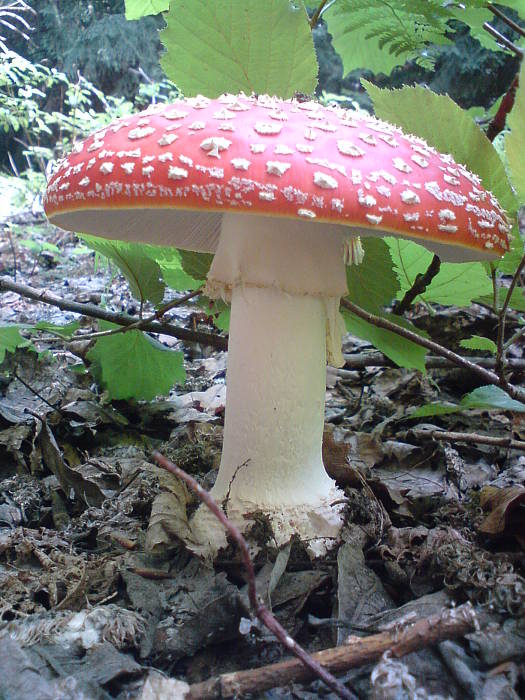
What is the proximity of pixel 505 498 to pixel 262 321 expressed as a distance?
95cm

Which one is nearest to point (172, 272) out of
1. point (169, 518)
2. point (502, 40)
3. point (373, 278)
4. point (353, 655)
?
point (373, 278)

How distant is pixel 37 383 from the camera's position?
320 cm

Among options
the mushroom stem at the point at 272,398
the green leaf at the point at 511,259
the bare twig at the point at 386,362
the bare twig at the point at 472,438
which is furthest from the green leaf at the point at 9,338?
the bare twig at the point at 386,362

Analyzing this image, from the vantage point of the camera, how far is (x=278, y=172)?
1.38 metres

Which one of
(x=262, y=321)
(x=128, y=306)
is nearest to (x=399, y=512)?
(x=262, y=321)

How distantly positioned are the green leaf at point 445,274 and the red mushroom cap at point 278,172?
2.46ft

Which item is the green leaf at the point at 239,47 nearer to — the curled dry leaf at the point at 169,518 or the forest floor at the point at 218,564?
the forest floor at the point at 218,564

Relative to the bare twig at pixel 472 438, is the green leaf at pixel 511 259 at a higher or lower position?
higher

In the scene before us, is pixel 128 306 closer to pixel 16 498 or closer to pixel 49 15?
pixel 16 498

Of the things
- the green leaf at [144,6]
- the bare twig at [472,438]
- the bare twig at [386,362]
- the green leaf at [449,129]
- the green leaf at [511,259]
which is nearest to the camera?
the green leaf at [449,129]

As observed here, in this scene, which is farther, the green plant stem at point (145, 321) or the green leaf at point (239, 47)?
the green plant stem at point (145, 321)

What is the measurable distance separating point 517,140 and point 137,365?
1.97 m

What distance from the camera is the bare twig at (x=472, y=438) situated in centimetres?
215

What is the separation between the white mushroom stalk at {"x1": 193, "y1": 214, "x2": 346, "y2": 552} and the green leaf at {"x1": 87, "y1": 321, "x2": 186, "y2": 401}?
82 cm
